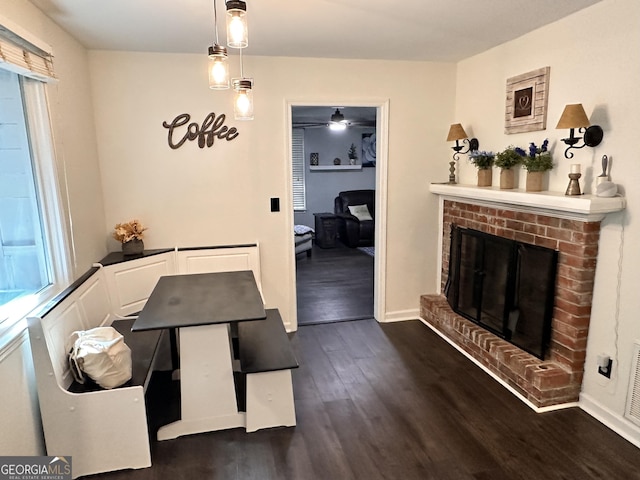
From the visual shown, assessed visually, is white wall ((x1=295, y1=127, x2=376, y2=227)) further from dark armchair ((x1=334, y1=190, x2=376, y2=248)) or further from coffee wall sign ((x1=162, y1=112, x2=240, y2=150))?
coffee wall sign ((x1=162, y1=112, x2=240, y2=150))

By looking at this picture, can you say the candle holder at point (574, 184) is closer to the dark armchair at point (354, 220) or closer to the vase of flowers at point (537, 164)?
the vase of flowers at point (537, 164)

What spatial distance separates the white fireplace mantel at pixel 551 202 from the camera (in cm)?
227

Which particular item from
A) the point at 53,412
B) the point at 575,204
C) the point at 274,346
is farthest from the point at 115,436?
the point at 575,204

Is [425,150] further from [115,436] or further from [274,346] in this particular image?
[115,436]

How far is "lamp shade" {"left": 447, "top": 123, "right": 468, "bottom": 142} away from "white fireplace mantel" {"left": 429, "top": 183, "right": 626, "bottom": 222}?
17.4 inches

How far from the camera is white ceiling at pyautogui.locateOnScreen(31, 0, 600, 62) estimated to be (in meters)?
2.35

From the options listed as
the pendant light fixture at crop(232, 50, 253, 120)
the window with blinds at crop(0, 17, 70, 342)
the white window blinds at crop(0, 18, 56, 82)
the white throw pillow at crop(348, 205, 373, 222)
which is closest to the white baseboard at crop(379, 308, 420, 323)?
the pendant light fixture at crop(232, 50, 253, 120)

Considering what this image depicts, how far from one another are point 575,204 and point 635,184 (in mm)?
302

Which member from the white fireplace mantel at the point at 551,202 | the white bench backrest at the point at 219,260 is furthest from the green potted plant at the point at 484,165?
the white bench backrest at the point at 219,260

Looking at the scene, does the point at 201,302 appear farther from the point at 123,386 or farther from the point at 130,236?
the point at 130,236

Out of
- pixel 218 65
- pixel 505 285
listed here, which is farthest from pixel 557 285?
pixel 218 65

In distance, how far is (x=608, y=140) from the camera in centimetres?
237

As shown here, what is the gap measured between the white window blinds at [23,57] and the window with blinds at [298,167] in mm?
5418

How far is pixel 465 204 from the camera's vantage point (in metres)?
3.60
